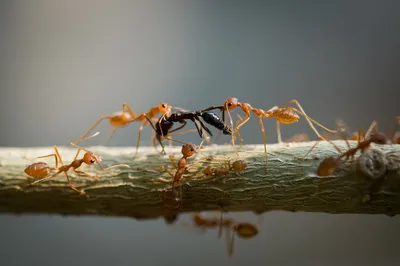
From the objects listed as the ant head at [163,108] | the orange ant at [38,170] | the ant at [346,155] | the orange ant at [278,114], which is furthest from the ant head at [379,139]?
the orange ant at [38,170]

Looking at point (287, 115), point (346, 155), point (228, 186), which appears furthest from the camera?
point (287, 115)

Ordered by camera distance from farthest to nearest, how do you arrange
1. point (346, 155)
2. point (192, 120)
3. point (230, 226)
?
point (230, 226) < point (192, 120) < point (346, 155)

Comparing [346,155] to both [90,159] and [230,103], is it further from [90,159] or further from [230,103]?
[90,159]

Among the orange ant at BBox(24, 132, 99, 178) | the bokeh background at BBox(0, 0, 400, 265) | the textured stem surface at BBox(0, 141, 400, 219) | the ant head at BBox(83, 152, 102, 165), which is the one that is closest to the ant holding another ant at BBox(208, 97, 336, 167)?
the textured stem surface at BBox(0, 141, 400, 219)

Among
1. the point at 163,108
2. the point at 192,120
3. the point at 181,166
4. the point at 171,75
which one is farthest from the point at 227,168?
the point at 171,75

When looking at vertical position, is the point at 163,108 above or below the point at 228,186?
above

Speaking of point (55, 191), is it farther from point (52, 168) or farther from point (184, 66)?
point (184, 66)

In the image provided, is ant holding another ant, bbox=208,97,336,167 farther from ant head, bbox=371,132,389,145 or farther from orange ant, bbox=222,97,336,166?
ant head, bbox=371,132,389,145
